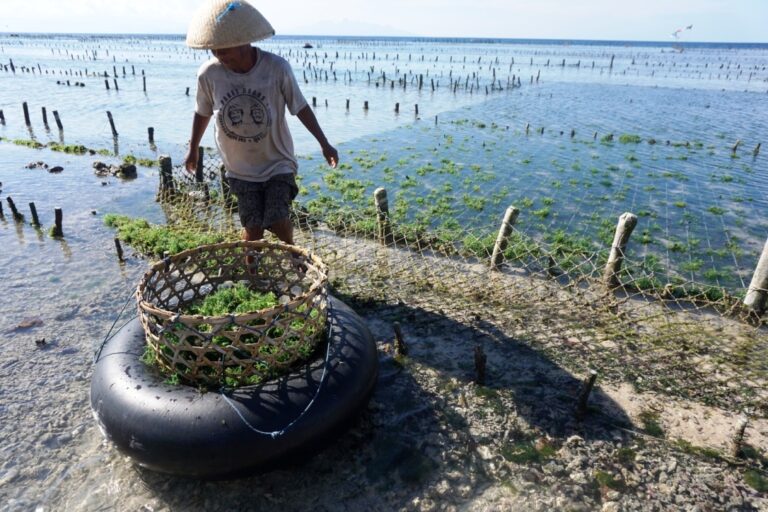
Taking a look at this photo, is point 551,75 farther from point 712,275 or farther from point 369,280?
point 369,280

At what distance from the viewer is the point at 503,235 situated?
6.62 meters

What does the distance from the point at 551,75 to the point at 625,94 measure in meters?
16.3

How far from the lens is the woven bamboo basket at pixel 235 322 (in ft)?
9.62

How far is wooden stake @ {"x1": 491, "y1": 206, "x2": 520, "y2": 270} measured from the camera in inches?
257

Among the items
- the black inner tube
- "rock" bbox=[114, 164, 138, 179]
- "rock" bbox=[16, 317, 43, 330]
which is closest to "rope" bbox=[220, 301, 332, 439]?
the black inner tube

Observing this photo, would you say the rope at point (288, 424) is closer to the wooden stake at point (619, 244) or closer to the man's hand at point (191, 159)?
the man's hand at point (191, 159)

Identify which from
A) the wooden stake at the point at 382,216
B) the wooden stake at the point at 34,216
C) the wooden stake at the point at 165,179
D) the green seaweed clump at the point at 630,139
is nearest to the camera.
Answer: the wooden stake at the point at 382,216

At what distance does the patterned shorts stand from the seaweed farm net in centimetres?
147

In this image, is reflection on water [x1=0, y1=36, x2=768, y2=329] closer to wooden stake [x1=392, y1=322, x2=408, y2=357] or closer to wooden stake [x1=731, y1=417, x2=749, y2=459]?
wooden stake [x1=392, y1=322, x2=408, y2=357]

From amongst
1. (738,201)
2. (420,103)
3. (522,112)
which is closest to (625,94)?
(522,112)

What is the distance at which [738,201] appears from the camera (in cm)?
1176

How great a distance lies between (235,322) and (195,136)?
227 cm

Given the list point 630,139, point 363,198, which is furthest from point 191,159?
point 630,139

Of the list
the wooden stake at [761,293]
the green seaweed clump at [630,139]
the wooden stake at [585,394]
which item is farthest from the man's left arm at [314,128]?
the green seaweed clump at [630,139]
